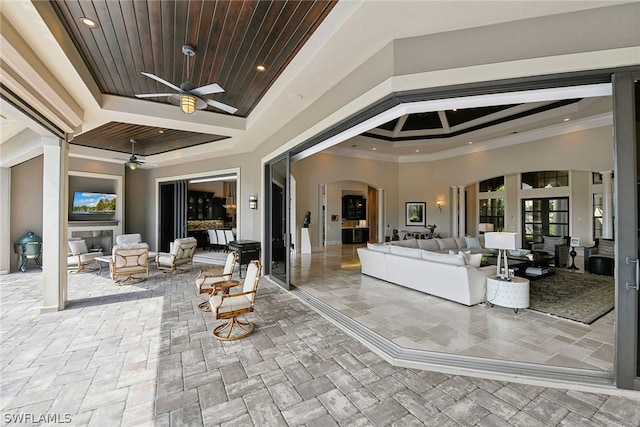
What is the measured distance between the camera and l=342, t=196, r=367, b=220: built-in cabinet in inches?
530

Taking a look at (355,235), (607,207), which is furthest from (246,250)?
(607,207)

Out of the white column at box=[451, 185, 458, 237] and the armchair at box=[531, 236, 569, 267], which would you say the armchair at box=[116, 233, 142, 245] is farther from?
the armchair at box=[531, 236, 569, 267]

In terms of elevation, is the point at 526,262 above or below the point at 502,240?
below

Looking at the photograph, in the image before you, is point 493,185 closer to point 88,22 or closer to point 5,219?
point 88,22

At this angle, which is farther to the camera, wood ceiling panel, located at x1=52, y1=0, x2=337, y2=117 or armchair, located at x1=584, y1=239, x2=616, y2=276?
armchair, located at x1=584, y1=239, x2=616, y2=276

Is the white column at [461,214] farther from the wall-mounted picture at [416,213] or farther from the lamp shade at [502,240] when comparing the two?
the lamp shade at [502,240]

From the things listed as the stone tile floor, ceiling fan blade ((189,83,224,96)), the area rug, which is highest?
ceiling fan blade ((189,83,224,96))

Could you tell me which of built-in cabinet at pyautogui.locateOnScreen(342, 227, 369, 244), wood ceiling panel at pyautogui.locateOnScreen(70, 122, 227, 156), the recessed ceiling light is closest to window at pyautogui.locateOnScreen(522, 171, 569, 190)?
built-in cabinet at pyautogui.locateOnScreen(342, 227, 369, 244)

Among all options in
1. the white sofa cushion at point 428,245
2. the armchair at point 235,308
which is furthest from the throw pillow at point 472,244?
the armchair at point 235,308

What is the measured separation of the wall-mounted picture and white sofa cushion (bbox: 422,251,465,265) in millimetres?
7306

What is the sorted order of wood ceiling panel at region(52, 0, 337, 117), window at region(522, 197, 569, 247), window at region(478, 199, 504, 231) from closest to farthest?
wood ceiling panel at region(52, 0, 337, 117), window at region(522, 197, 569, 247), window at region(478, 199, 504, 231)

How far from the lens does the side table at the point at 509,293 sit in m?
4.09

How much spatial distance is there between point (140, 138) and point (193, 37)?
18.2ft

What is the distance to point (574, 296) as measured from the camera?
4930mm
